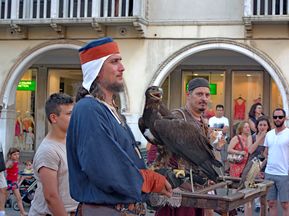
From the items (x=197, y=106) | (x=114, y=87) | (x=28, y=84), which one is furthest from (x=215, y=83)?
(x=114, y=87)

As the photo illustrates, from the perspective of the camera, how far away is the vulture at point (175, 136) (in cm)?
416

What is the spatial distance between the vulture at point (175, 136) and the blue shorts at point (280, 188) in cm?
457

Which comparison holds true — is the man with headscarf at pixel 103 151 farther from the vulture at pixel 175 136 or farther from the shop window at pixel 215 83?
the shop window at pixel 215 83

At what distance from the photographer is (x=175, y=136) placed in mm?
4145

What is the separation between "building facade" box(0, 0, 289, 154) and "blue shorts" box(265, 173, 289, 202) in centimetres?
612

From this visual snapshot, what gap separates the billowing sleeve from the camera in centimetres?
294

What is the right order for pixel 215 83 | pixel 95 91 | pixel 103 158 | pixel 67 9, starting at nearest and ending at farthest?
pixel 103 158, pixel 95 91, pixel 67 9, pixel 215 83

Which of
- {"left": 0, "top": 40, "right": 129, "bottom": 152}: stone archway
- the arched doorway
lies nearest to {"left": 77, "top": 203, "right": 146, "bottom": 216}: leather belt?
{"left": 0, "top": 40, "right": 129, "bottom": 152}: stone archway

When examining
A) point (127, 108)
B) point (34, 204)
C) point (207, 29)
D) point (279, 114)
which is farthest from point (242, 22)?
point (34, 204)

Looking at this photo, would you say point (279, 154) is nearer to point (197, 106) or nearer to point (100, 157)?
point (197, 106)

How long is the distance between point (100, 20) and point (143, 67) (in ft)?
5.72

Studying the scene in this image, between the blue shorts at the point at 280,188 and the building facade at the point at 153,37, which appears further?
the building facade at the point at 153,37

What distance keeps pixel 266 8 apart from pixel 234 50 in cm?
138

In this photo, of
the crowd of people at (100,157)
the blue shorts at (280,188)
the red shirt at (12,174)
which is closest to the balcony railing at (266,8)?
the blue shorts at (280,188)
